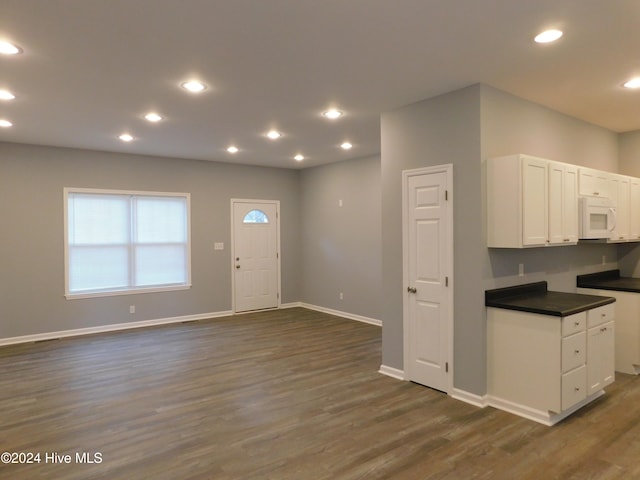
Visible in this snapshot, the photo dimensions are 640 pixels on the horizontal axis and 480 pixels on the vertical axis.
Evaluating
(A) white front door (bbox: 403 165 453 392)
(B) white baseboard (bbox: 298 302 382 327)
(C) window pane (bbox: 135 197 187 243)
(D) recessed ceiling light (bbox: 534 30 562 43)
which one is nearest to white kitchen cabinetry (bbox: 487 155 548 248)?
(A) white front door (bbox: 403 165 453 392)

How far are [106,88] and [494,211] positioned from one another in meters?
3.53

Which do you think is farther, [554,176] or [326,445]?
[554,176]

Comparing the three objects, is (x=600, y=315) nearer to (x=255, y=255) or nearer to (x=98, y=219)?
(x=255, y=255)

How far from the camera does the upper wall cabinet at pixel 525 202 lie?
3.39 meters

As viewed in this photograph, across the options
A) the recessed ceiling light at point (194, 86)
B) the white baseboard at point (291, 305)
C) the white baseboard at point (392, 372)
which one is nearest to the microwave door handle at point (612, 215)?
the white baseboard at point (392, 372)

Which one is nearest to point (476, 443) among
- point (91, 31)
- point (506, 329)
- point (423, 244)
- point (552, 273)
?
point (506, 329)

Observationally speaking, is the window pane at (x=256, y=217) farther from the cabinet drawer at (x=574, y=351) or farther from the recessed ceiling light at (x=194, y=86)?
the cabinet drawer at (x=574, y=351)

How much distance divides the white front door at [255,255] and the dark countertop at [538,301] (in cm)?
516

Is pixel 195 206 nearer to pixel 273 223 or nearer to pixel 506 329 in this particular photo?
pixel 273 223

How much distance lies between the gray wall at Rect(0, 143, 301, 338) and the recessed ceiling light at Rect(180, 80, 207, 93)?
3559 millimetres

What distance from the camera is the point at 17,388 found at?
409cm

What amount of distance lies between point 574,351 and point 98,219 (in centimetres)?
645

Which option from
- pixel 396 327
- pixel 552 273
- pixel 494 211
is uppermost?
pixel 494 211

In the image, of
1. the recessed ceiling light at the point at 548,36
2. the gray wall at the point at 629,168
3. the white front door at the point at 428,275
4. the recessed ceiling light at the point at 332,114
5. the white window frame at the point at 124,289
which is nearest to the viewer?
the recessed ceiling light at the point at 548,36
